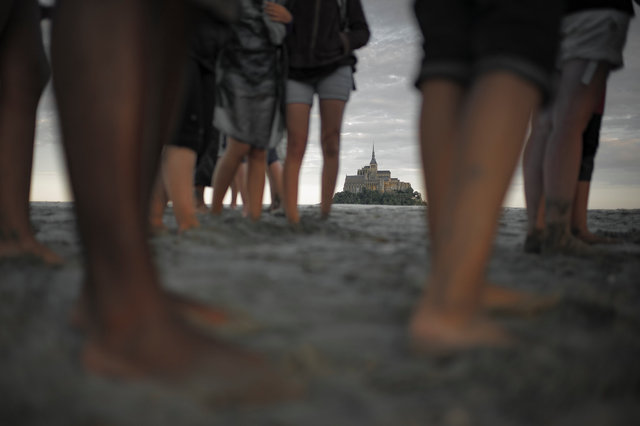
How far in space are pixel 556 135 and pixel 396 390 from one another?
6.54ft

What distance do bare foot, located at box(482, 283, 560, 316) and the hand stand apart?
2.84 meters

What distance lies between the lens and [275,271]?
152 cm

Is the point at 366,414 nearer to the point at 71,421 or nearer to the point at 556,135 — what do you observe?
the point at 71,421

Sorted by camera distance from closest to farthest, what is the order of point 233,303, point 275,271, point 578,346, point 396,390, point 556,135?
point 396,390 < point 578,346 < point 233,303 < point 275,271 < point 556,135

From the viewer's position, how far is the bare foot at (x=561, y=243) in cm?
213

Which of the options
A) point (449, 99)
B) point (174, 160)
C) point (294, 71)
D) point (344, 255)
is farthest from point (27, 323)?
point (294, 71)

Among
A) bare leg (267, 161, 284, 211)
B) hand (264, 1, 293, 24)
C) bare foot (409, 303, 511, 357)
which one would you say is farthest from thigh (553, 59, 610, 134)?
bare leg (267, 161, 284, 211)

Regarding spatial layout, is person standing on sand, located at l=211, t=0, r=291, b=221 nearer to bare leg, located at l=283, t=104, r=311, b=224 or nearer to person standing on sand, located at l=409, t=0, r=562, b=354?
bare leg, located at l=283, t=104, r=311, b=224

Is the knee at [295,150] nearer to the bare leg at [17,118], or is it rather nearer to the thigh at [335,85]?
the thigh at [335,85]

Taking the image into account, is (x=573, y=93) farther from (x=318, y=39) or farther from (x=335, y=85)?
(x=318, y=39)

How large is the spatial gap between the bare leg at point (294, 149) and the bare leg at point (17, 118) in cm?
201

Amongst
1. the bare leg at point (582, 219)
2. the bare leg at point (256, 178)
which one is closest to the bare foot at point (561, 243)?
the bare leg at point (582, 219)

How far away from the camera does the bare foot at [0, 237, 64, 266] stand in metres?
1.58

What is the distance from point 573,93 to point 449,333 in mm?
1853
